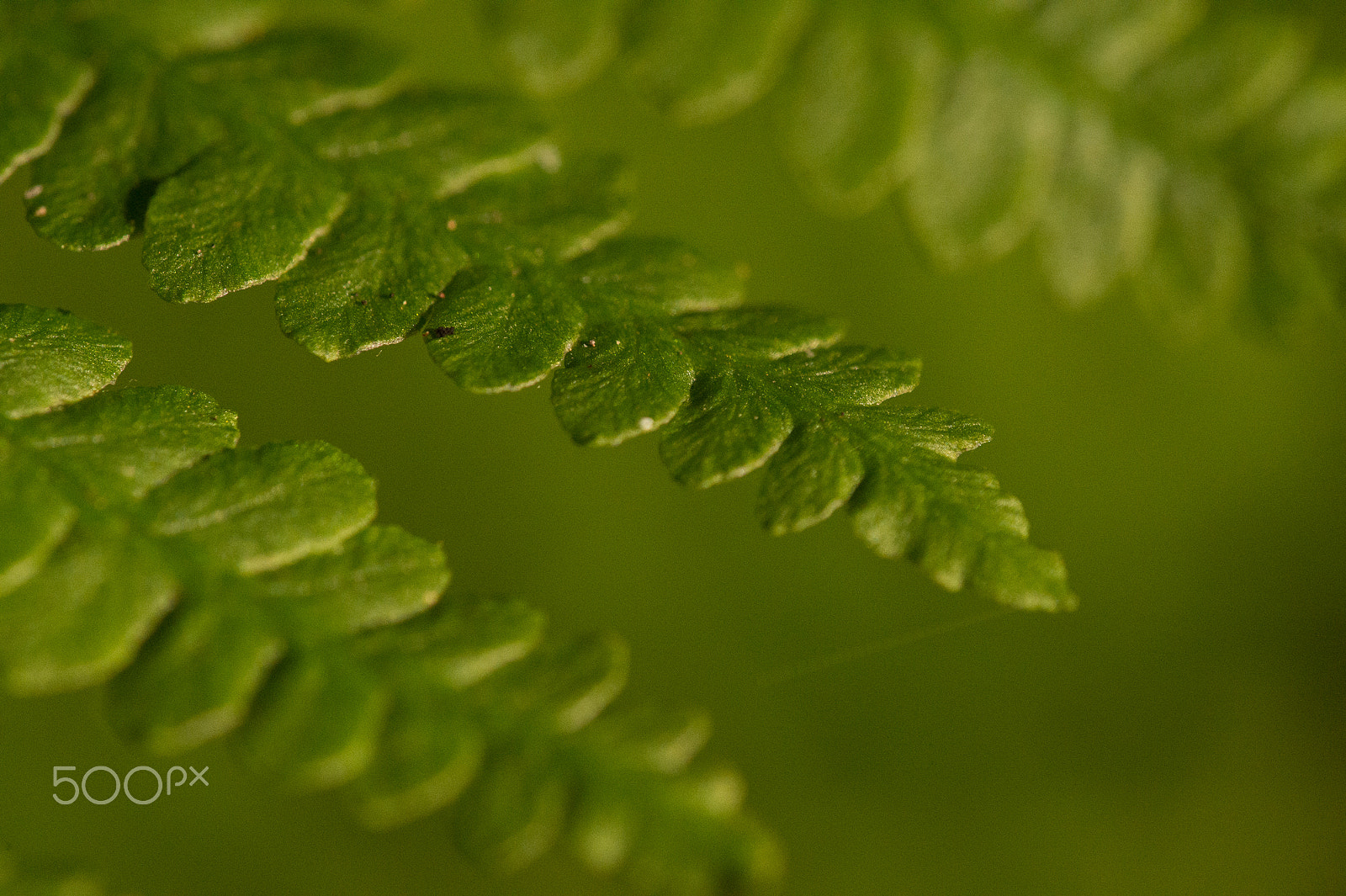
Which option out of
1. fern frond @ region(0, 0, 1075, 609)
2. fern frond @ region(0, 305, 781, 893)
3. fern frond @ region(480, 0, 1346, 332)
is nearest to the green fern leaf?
fern frond @ region(0, 0, 1075, 609)

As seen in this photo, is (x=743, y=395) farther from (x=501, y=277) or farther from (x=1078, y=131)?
(x=1078, y=131)

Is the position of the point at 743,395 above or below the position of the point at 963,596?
above

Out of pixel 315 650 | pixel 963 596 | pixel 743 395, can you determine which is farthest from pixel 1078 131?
pixel 963 596

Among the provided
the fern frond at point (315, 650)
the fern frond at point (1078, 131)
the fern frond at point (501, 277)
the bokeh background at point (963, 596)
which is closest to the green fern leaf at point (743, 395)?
the fern frond at point (501, 277)

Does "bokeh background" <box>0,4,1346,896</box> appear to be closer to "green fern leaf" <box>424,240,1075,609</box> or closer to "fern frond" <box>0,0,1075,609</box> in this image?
"fern frond" <box>0,0,1075,609</box>

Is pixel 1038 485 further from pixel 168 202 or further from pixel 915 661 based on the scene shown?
pixel 168 202

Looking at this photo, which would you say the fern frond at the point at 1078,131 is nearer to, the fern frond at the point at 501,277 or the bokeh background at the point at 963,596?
the fern frond at the point at 501,277
